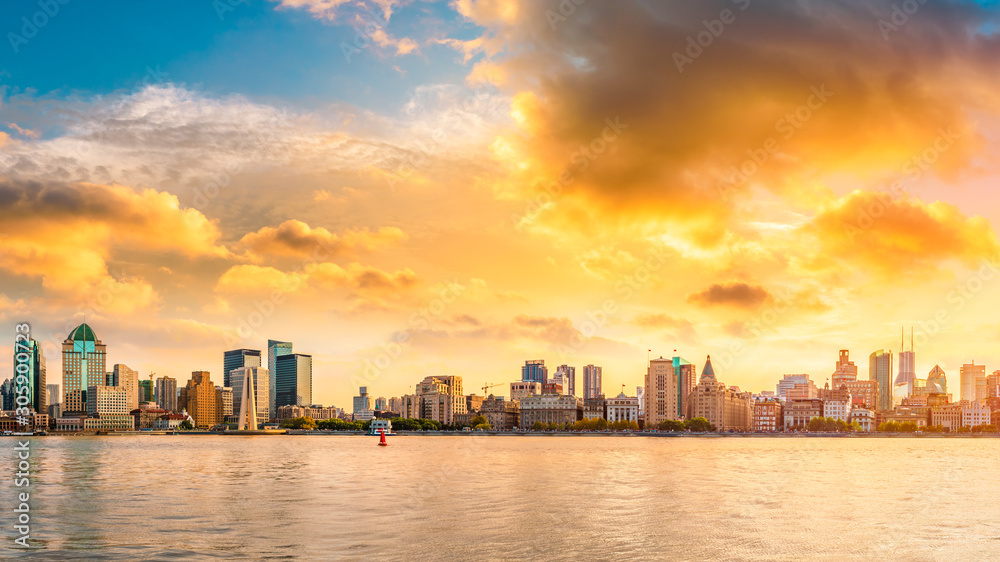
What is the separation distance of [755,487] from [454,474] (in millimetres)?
24368

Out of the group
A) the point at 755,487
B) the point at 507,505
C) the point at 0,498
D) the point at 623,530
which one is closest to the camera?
the point at 623,530

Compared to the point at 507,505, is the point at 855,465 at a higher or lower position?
lower

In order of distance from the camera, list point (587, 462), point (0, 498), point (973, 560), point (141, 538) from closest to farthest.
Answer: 1. point (973, 560)
2. point (141, 538)
3. point (0, 498)
4. point (587, 462)

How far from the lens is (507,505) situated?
149 feet

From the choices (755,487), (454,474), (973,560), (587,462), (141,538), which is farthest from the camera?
(587,462)

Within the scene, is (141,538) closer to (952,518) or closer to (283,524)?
(283,524)

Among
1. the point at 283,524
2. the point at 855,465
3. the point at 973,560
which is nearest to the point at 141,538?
the point at 283,524

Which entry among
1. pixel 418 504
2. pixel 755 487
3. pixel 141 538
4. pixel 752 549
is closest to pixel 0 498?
pixel 141 538

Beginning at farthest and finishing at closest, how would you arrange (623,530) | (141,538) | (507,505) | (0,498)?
(0,498) < (507,505) < (623,530) < (141,538)

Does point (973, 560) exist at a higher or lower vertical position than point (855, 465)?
higher

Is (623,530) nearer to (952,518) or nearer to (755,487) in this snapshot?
(952,518)

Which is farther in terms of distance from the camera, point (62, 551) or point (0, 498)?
point (0, 498)

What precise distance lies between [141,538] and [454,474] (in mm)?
35914

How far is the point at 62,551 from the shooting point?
3167 centimetres
